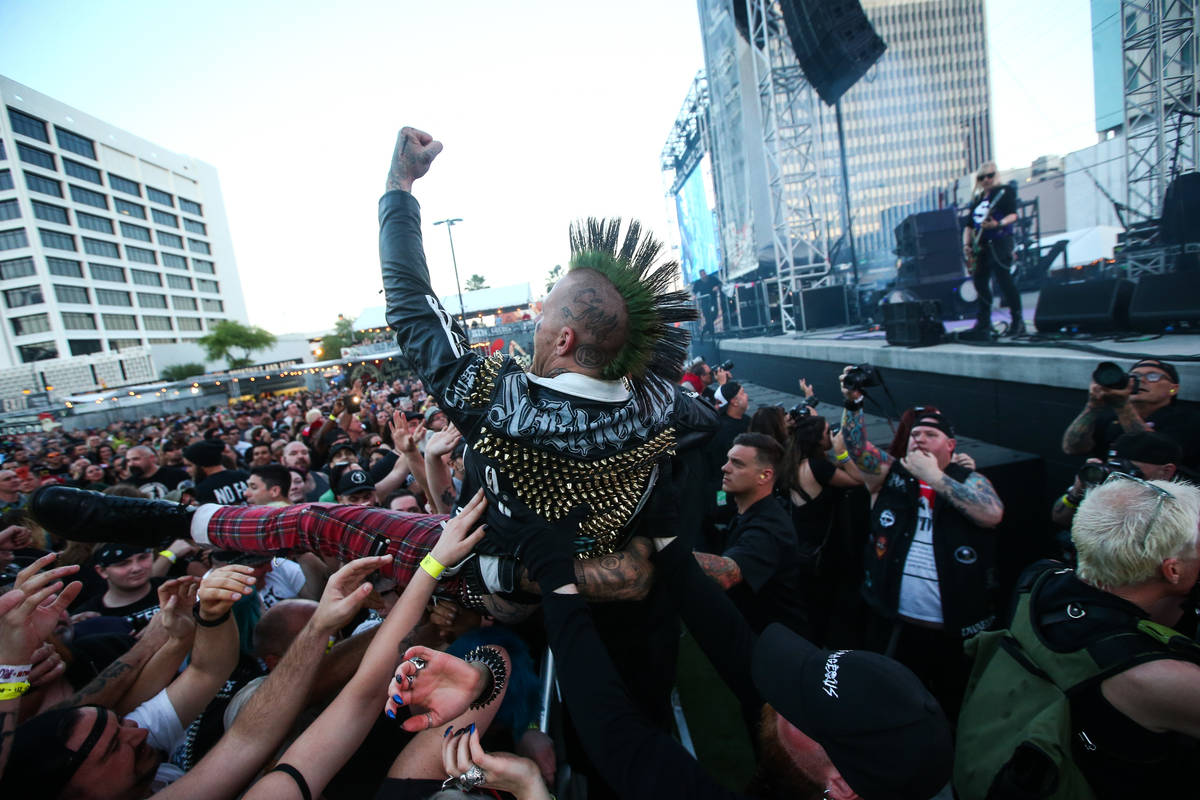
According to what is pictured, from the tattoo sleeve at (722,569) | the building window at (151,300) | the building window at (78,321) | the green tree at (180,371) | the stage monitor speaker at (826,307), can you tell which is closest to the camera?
the tattoo sleeve at (722,569)

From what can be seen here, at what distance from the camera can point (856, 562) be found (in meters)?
3.55

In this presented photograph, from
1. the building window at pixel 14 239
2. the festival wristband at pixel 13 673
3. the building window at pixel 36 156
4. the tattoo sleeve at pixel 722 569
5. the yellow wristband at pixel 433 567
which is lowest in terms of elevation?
the tattoo sleeve at pixel 722 569

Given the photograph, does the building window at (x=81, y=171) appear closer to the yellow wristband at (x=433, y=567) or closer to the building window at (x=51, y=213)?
the building window at (x=51, y=213)

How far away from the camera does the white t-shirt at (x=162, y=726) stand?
1.74m

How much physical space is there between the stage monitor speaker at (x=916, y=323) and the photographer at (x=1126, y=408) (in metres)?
3.32

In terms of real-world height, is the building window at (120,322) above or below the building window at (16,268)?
below

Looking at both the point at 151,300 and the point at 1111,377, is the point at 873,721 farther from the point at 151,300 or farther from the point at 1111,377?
the point at 151,300

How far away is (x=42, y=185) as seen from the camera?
45031 mm

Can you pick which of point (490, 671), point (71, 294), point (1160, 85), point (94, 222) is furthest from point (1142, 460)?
point (94, 222)

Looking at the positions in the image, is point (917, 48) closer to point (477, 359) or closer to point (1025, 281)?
point (1025, 281)

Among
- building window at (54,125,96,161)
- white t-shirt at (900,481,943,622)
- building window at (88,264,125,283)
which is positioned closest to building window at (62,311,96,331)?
building window at (88,264,125,283)

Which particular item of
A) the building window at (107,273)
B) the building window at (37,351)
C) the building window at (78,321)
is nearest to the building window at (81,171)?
the building window at (107,273)

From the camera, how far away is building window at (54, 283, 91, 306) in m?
44.4

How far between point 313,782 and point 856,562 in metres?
3.37
